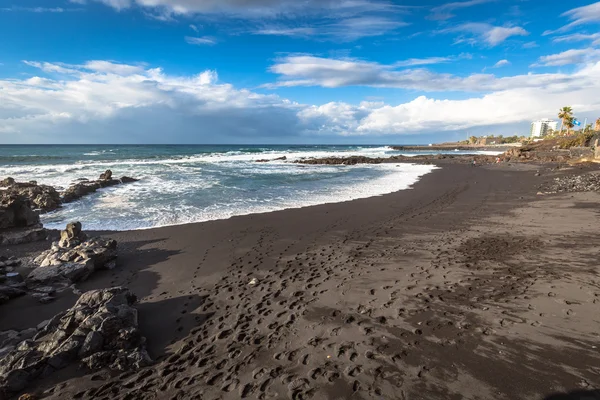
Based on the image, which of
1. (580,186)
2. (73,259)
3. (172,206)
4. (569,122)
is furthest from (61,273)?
(569,122)

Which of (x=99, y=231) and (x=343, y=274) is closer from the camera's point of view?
(x=343, y=274)

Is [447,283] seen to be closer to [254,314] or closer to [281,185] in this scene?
[254,314]

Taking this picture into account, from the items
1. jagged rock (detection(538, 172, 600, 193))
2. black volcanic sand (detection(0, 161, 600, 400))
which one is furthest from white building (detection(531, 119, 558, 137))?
black volcanic sand (detection(0, 161, 600, 400))

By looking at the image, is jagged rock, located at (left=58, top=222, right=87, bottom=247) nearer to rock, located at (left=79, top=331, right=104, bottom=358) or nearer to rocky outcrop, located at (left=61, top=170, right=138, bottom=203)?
rock, located at (left=79, top=331, right=104, bottom=358)

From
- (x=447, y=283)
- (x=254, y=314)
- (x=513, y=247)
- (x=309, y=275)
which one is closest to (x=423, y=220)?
(x=513, y=247)

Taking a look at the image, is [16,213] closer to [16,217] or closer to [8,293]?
[16,217]

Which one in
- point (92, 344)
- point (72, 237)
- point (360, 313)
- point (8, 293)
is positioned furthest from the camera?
point (72, 237)

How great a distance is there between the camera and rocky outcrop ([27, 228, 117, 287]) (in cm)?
694

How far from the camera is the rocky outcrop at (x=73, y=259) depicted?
6937mm

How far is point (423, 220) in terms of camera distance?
11.9 meters

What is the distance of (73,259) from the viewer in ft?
24.9

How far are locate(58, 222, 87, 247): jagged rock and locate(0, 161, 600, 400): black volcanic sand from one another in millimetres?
1286

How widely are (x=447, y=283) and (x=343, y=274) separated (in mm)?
2351

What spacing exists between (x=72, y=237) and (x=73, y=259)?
5.26ft
